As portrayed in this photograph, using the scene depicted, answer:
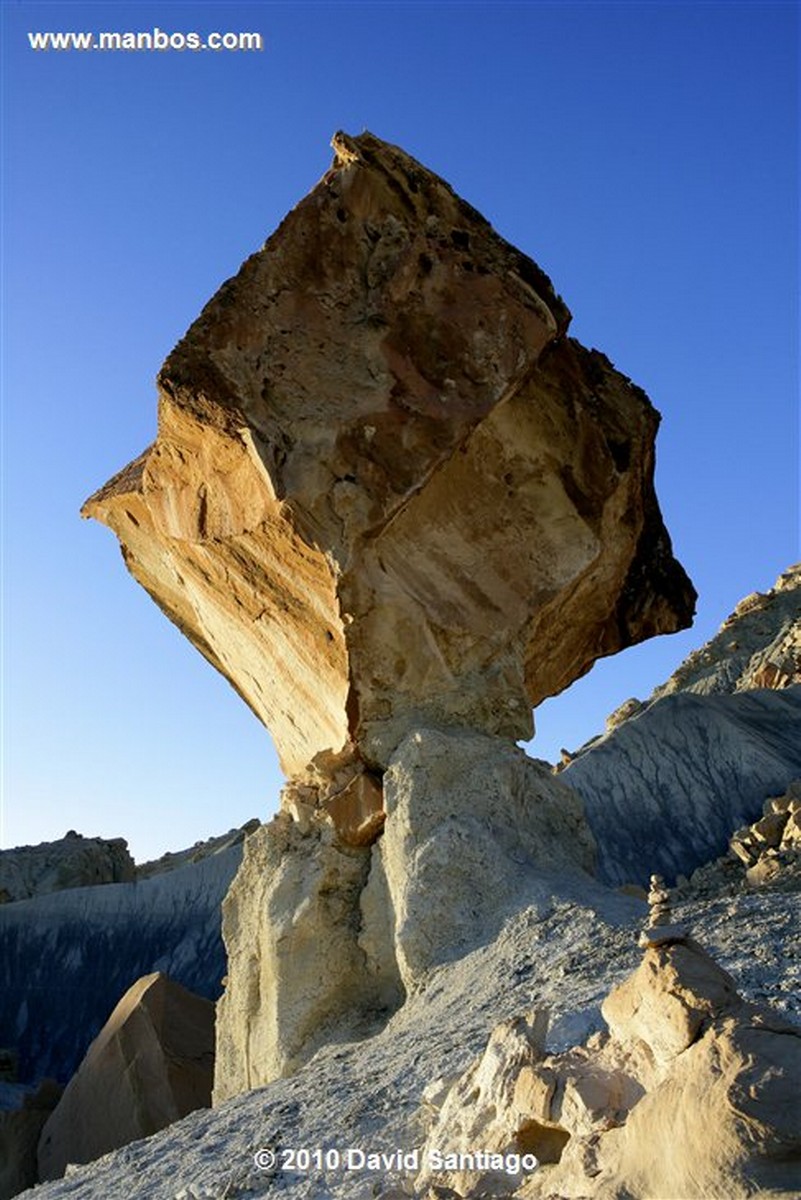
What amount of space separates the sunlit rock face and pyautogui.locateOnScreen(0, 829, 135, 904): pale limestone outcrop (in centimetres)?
1953

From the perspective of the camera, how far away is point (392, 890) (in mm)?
7414

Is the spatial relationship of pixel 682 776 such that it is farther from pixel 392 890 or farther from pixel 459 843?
pixel 459 843

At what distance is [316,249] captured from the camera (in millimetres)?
8414

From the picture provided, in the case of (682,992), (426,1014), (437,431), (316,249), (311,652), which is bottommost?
(682,992)

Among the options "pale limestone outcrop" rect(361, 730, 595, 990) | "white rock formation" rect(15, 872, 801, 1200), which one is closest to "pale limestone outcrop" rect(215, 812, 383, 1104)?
"pale limestone outcrop" rect(361, 730, 595, 990)

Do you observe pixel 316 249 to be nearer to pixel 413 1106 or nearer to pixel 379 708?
pixel 379 708

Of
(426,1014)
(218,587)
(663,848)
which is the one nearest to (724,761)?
(663,848)

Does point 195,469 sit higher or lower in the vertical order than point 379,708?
higher

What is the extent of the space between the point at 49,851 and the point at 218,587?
20848 millimetres

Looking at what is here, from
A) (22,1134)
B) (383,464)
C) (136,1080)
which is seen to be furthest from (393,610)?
(22,1134)

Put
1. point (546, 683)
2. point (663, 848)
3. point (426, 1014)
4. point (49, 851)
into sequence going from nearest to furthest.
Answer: point (426, 1014), point (546, 683), point (663, 848), point (49, 851)

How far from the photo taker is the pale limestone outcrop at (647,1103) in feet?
10.5

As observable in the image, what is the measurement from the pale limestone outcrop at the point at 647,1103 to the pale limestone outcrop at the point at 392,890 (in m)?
2.32

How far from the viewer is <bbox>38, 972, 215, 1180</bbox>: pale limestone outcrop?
39.1ft
